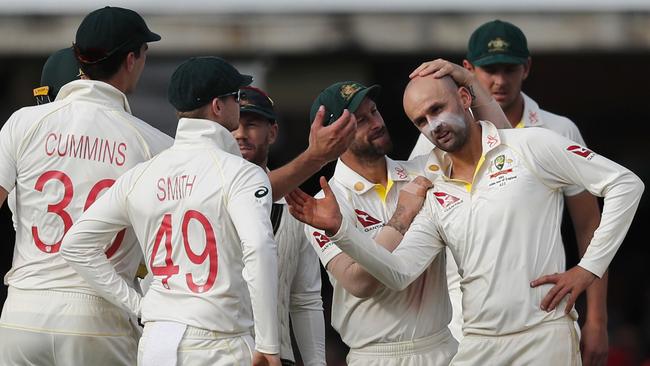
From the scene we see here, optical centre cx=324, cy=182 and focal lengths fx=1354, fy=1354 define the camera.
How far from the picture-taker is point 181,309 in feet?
16.3

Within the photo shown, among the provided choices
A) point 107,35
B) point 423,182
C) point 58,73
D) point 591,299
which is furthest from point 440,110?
point 58,73

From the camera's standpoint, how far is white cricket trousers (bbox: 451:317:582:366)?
5395 mm

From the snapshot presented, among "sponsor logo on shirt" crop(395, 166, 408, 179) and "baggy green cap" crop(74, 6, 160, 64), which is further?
"sponsor logo on shirt" crop(395, 166, 408, 179)

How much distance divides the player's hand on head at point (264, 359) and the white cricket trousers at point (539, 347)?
1.09 meters

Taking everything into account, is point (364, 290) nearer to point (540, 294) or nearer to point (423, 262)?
point (423, 262)

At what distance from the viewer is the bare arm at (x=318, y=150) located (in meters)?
5.36

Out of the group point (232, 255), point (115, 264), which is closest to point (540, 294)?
point (232, 255)

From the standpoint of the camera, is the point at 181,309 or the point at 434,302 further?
the point at 434,302

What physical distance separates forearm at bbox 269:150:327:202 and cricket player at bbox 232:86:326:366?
69cm

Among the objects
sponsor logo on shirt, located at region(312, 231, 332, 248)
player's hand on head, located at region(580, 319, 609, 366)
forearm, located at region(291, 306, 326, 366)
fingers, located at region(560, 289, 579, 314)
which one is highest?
sponsor logo on shirt, located at region(312, 231, 332, 248)

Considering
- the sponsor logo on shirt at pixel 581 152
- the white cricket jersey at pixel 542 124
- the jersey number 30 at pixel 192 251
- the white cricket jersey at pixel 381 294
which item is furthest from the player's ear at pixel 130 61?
the sponsor logo on shirt at pixel 581 152

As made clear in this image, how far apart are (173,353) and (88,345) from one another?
0.63 meters

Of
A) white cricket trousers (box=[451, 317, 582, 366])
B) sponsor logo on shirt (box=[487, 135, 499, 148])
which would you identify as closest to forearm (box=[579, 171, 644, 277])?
white cricket trousers (box=[451, 317, 582, 366])

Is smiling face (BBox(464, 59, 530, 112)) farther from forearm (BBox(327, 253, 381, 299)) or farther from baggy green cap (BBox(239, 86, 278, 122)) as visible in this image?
forearm (BBox(327, 253, 381, 299))
